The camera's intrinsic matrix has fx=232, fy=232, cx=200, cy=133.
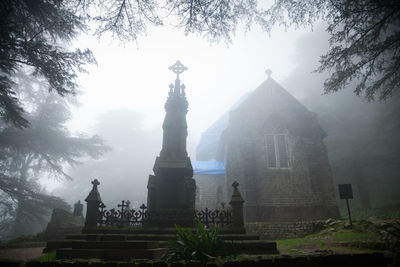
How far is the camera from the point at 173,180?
843 cm

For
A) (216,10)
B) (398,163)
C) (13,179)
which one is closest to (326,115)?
(398,163)

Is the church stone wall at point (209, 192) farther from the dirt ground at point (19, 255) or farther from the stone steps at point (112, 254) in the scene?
the stone steps at point (112, 254)

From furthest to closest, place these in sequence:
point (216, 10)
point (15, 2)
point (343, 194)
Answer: point (343, 194) < point (15, 2) < point (216, 10)

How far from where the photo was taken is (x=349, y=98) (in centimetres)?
3266

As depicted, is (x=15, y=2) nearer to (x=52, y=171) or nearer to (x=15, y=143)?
(x=15, y=143)

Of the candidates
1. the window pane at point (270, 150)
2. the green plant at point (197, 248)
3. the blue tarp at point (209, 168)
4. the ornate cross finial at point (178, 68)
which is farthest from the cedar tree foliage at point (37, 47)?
the blue tarp at point (209, 168)

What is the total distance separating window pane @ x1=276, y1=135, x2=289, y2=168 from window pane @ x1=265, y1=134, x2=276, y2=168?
0.45 meters

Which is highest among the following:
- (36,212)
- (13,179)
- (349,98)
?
(349,98)

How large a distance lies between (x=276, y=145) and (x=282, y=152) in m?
0.70

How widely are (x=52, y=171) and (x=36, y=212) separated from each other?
5075 mm

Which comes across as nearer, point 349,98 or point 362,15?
point 362,15

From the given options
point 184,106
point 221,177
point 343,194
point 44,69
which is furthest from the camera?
point 221,177

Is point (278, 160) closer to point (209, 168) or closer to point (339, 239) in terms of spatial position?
point (209, 168)

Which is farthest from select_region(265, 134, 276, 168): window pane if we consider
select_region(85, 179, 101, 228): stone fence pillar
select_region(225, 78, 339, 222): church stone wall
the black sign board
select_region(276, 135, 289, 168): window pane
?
select_region(85, 179, 101, 228): stone fence pillar
